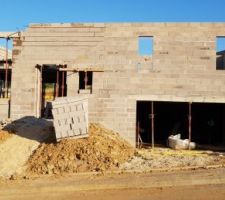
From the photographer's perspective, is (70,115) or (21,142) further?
(21,142)

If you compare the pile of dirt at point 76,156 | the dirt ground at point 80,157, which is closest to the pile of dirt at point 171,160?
the dirt ground at point 80,157

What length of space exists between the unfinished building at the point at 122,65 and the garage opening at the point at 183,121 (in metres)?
4.43

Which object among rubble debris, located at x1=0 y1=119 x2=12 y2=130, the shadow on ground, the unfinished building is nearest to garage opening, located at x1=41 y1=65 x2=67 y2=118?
the unfinished building

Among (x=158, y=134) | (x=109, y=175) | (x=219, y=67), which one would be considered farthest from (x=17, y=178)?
(x=219, y=67)

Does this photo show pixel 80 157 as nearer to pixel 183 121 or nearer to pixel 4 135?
pixel 4 135

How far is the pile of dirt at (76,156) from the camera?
49.6ft

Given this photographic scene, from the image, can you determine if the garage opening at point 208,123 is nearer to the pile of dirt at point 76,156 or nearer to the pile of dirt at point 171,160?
the pile of dirt at point 171,160

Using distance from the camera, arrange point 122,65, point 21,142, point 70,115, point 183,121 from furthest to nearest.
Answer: point 183,121 < point 122,65 < point 21,142 < point 70,115

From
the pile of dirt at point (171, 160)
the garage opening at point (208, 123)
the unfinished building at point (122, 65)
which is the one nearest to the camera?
the pile of dirt at point (171, 160)

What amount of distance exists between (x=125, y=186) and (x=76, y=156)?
2.56m

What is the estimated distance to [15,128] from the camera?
18000 millimetres

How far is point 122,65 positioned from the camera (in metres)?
18.6

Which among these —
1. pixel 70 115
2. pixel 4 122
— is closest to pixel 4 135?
pixel 4 122

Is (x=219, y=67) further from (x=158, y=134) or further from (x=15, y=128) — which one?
(x=15, y=128)
